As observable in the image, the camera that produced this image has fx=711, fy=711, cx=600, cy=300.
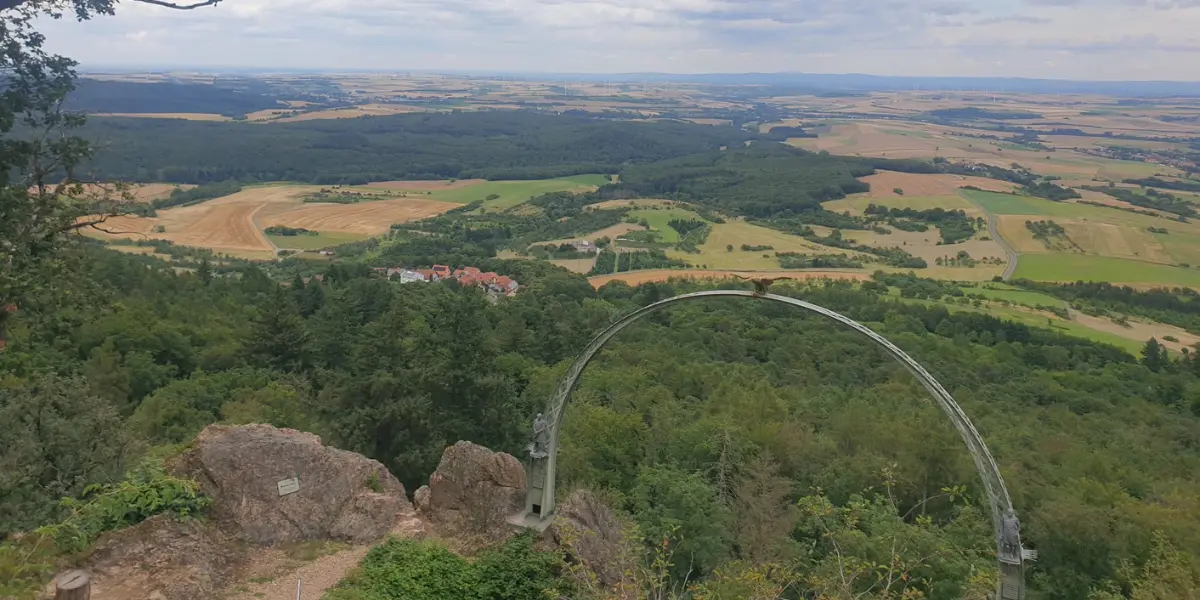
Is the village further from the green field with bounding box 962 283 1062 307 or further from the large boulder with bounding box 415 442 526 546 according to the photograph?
the large boulder with bounding box 415 442 526 546

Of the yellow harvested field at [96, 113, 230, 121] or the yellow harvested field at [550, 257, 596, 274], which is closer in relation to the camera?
the yellow harvested field at [550, 257, 596, 274]

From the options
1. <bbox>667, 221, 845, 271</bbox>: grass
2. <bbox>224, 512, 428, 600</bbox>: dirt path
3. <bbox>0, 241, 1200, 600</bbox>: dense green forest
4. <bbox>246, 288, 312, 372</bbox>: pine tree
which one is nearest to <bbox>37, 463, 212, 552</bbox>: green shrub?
<bbox>0, 241, 1200, 600</bbox>: dense green forest

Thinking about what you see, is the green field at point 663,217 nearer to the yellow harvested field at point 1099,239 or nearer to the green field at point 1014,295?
the green field at point 1014,295

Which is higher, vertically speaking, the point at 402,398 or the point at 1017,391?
the point at 402,398

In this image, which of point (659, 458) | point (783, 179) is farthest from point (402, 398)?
point (783, 179)

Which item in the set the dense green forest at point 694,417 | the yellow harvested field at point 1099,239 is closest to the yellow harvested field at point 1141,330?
the dense green forest at point 694,417

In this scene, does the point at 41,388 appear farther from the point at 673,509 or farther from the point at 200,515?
the point at 673,509

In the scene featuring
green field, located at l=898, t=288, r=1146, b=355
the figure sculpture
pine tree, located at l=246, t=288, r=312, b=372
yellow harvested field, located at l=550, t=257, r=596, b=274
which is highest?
the figure sculpture
